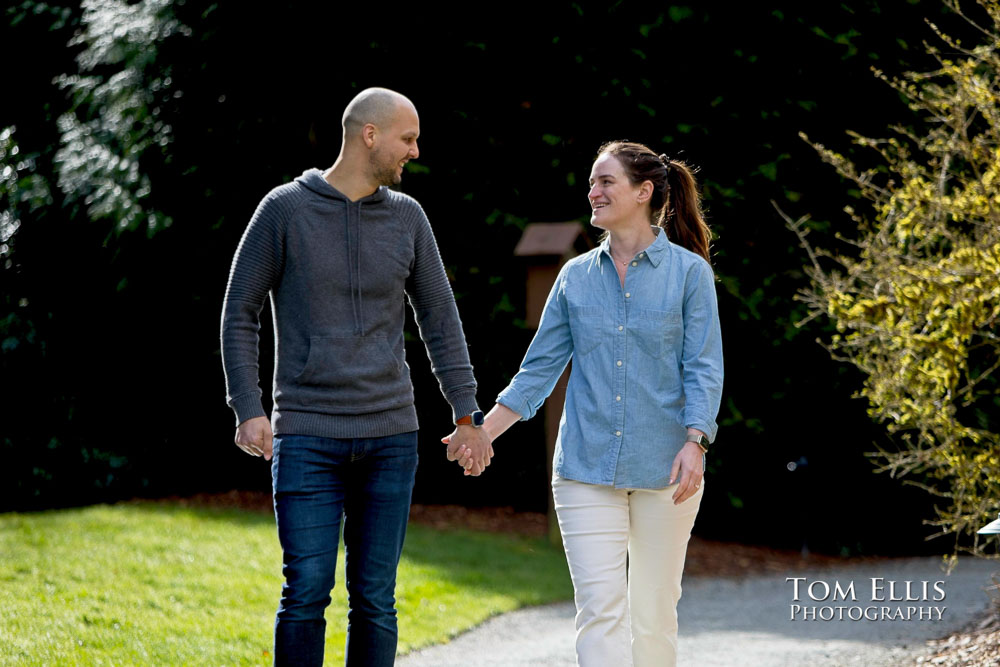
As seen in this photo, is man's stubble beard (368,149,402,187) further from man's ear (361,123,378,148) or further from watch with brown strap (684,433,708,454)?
watch with brown strap (684,433,708,454)

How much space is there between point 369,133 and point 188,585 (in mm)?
3676

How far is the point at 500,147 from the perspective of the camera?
9.05m

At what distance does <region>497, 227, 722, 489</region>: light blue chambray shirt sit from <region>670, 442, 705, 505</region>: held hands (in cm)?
6

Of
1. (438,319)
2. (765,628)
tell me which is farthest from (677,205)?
(765,628)

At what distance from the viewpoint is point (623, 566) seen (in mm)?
3539

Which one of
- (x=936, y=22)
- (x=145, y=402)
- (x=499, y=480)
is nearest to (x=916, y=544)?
(x=499, y=480)

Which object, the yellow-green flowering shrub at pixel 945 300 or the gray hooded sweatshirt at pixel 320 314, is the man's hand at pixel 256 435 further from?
the yellow-green flowering shrub at pixel 945 300

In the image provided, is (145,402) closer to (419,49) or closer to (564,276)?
(419,49)

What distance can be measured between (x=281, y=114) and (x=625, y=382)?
605cm

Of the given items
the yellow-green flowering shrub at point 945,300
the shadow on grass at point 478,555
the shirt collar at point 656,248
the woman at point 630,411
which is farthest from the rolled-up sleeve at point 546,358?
the shadow on grass at point 478,555

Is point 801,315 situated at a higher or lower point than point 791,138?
lower

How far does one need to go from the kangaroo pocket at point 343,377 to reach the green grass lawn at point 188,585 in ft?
7.06

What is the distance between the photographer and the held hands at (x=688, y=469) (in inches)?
137

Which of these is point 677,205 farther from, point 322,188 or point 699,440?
point 322,188
